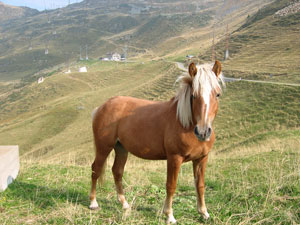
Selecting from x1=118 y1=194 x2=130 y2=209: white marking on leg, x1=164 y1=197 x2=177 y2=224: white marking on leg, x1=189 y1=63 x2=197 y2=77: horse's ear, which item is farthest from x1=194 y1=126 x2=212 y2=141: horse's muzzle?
x1=118 y1=194 x2=130 y2=209: white marking on leg

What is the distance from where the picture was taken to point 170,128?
3.99m

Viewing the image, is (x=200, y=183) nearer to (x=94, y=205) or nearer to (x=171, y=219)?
(x=171, y=219)

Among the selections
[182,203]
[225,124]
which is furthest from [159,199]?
[225,124]

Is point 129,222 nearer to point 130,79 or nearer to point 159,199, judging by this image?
point 159,199

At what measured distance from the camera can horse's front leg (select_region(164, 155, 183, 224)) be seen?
389cm

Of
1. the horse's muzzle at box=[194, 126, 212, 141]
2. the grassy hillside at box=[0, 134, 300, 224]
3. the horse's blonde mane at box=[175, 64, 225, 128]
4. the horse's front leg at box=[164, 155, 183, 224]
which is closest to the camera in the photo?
the horse's muzzle at box=[194, 126, 212, 141]

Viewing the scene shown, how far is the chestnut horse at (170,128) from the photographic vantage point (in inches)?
140

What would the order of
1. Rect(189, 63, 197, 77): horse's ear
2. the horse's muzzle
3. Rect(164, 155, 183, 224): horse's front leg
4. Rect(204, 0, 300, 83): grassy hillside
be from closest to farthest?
the horse's muzzle < Rect(189, 63, 197, 77): horse's ear < Rect(164, 155, 183, 224): horse's front leg < Rect(204, 0, 300, 83): grassy hillside

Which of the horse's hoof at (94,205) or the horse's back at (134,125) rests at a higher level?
the horse's back at (134,125)

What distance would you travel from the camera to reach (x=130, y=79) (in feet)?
216

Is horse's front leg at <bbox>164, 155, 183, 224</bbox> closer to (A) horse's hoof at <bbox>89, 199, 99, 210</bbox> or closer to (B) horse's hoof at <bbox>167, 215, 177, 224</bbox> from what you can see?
(B) horse's hoof at <bbox>167, 215, 177, 224</bbox>

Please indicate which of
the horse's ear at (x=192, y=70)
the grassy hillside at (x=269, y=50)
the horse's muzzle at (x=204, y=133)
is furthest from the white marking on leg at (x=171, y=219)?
the grassy hillside at (x=269, y=50)

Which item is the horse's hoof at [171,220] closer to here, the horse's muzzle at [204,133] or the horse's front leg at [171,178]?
the horse's front leg at [171,178]

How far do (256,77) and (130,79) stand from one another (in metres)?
36.2
